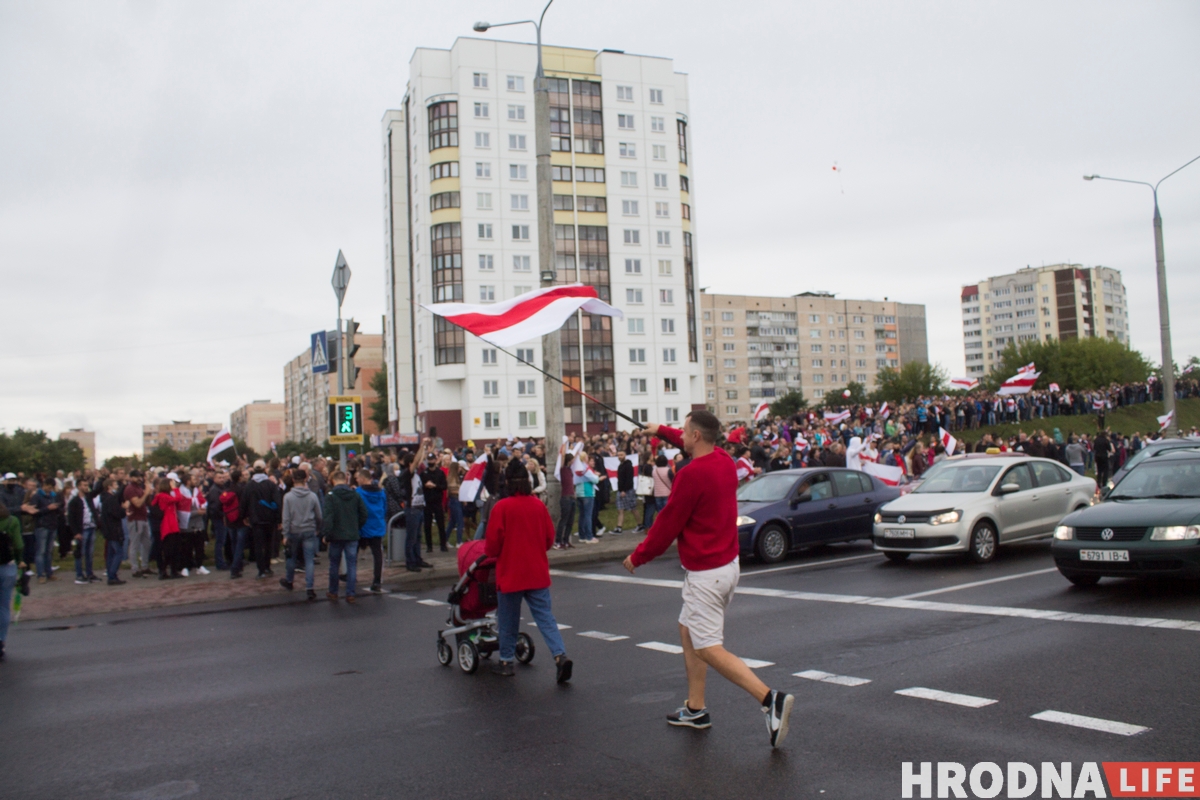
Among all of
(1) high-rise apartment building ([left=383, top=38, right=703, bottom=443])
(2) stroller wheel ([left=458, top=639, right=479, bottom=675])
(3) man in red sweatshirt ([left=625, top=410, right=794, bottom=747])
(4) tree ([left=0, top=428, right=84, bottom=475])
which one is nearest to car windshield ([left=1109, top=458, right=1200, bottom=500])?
(3) man in red sweatshirt ([left=625, top=410, right=794, bottom=747])

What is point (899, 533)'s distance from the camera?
13719 millimetres

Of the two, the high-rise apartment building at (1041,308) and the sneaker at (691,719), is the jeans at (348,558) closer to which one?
the sneaker at (691,719)

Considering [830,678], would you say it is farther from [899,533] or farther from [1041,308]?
[1041,308]

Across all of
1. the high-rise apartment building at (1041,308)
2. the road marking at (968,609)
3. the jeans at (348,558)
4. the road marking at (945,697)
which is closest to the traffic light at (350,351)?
the jeans at (348,558)

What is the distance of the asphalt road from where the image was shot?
17.1 ft

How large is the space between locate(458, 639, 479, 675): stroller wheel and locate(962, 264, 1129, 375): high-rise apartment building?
17365 centimetres

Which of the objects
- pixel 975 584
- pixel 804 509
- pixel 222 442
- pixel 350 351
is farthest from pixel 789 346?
pixel 975 584

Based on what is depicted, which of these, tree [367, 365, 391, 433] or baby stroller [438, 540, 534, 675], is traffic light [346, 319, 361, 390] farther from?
tree [367, 365, 391, 433]

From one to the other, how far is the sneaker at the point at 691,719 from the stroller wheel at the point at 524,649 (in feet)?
8.59

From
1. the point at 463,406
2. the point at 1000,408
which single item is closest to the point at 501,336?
the point at 1000,408

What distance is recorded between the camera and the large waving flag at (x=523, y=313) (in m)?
11.9

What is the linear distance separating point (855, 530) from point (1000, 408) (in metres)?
34.6

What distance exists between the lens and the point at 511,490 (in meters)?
8.16

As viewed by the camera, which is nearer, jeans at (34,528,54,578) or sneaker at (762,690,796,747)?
sneaker at (762,690,796,747)
